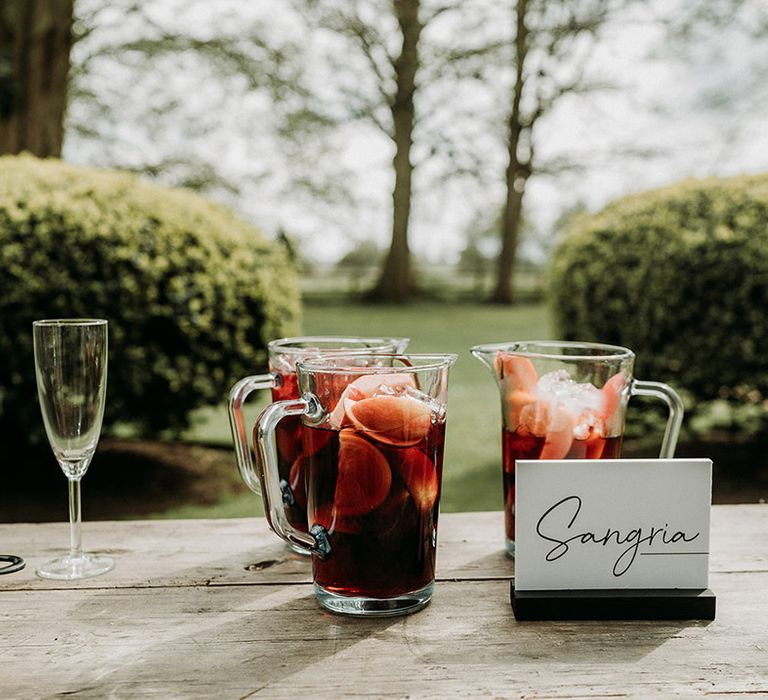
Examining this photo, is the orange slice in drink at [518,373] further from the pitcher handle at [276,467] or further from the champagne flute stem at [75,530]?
the champagne flute stem at [75,530]

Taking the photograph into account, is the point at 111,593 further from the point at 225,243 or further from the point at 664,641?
the point at 225,243

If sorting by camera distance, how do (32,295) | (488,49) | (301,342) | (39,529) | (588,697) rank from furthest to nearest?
(488,49) → (32,295) → (39,529) → (301,342) → (588,697)

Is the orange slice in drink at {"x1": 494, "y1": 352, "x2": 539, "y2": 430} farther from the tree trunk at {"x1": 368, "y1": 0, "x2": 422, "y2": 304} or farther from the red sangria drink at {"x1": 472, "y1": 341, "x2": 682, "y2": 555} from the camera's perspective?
the tree trunk at {"x1": 368, "y1": 0, "x2": 422, "y2": 304}

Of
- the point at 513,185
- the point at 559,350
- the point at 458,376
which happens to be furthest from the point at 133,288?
the point at 513,185

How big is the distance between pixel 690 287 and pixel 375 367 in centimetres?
316

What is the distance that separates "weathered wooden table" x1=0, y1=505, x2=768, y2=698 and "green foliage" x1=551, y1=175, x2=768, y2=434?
271 cm

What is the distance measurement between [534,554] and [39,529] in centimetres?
79

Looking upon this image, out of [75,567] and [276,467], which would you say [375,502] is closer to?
[276,467]

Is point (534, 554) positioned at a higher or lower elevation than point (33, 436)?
higher

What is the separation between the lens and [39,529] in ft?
4.59

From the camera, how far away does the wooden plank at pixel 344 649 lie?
865mm

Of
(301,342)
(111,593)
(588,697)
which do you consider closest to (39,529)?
(111,593)

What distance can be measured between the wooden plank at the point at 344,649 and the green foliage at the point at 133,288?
2506mm

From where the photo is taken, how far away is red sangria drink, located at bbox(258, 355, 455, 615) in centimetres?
97
